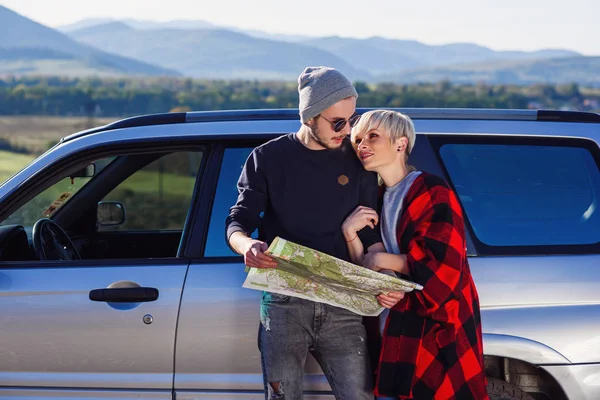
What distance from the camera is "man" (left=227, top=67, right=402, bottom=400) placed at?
2.89 meters

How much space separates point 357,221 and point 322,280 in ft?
0.77

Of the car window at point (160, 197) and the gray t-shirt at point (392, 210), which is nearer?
the gray t-shirt at point (392, 210)

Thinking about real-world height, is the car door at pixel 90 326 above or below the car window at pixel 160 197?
above

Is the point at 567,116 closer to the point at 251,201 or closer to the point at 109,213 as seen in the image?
the point at 251,201

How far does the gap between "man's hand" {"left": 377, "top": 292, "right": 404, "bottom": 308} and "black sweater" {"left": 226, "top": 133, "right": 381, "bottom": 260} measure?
194mm

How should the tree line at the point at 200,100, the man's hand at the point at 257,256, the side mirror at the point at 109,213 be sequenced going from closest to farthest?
the man's hand at the point at 257,256 → the side mirror at the point at 109,213 → the tree line at the point at 200,100

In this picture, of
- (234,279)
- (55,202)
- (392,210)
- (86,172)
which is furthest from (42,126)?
(392,210)

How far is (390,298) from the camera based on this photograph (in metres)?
2.88

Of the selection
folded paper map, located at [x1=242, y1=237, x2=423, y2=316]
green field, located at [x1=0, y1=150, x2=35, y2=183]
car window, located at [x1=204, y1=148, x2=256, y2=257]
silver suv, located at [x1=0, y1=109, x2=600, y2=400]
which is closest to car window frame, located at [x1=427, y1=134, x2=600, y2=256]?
silver suv, located at [x1=0, y1=109, x2=600, y2=400]

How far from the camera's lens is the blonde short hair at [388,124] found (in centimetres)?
291

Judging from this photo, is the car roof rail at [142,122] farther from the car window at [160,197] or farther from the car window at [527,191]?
the car window at [160,197]

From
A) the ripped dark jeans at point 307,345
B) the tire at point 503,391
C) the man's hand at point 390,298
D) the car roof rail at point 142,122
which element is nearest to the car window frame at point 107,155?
the car roof rail at point 142,122

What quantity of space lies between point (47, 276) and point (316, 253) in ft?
4.16

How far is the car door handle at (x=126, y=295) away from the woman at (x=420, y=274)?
0.86m
